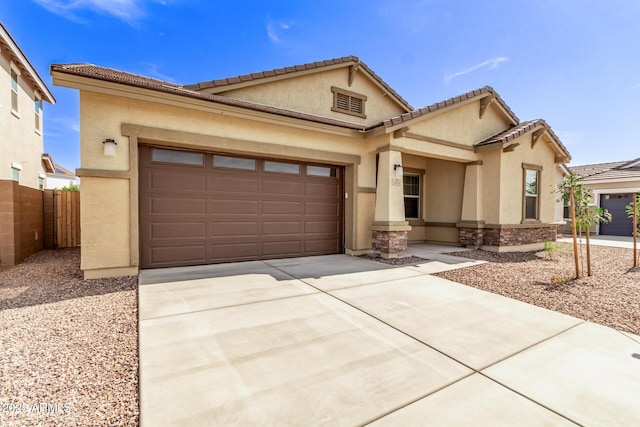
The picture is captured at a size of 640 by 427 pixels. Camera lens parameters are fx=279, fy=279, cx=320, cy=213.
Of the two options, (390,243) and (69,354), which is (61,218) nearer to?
(69,354)

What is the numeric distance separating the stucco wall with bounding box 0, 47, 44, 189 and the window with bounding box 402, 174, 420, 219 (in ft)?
47.0

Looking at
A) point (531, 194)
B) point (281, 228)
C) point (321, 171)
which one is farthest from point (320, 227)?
point (531, 194)

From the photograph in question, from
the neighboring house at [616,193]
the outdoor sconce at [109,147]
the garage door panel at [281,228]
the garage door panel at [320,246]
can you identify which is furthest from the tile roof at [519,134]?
the outdoor sconce at [109,147]

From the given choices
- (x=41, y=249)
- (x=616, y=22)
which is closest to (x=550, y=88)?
(x=616, y=22)

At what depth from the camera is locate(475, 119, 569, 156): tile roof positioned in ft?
29.5

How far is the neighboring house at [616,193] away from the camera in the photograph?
16391mm

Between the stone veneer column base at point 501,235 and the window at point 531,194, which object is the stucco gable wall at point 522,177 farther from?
the stone veneer column base at point 501,235

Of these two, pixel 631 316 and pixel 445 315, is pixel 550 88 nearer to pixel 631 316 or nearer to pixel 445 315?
pixel 631 316

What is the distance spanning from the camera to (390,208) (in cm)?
810

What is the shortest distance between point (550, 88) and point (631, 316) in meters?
10.3

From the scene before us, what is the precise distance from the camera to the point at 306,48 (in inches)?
445

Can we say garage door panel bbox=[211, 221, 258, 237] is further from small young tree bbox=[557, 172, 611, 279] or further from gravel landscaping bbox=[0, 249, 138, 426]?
small young tree bbox=[557, 172, 611, 279]

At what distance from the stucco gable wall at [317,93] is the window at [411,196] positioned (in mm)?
2879

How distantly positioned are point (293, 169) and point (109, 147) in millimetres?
4218
